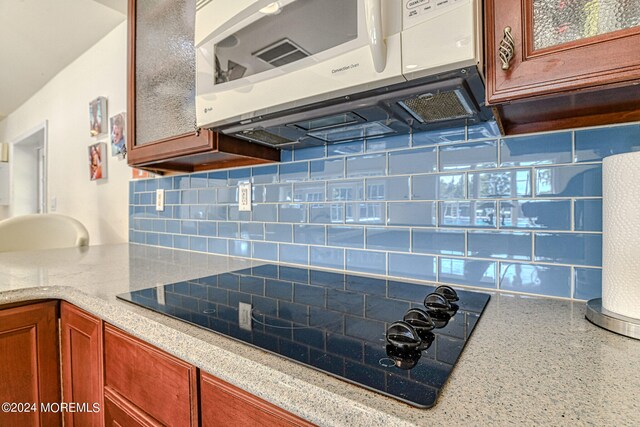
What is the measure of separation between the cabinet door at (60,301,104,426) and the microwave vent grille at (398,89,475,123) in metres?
0.95

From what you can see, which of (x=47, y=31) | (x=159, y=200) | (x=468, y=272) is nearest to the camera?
(x=468, y=272)

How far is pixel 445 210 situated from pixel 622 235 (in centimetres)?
39

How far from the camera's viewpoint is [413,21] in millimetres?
610

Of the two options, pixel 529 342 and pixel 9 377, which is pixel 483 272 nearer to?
pixel 529 342

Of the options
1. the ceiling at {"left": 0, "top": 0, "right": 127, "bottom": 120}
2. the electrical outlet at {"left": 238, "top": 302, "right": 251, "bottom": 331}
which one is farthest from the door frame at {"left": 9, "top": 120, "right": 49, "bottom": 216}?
the electrical outlet at {"left": 238, "top": 302, "right": 251, "bottom": 331}

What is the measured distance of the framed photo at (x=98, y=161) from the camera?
87.4 inches

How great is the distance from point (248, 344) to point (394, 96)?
57cm

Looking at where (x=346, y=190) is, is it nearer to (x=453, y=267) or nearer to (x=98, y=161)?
(x=453, y=267)

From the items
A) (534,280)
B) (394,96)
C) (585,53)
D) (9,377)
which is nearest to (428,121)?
(394,96)

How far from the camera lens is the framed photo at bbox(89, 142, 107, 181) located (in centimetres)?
222

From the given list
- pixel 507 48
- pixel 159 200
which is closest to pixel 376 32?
pixel 507 48

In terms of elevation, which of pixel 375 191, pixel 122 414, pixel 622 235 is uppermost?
pixel 375 191

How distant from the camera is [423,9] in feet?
1.96

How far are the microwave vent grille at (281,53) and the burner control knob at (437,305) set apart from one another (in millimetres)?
618
